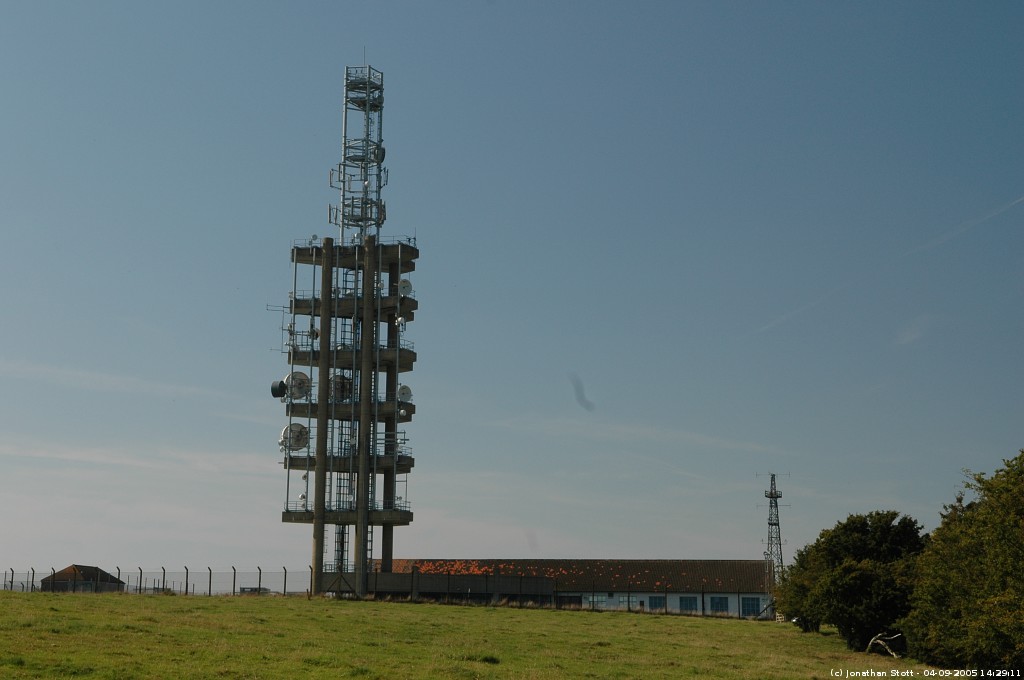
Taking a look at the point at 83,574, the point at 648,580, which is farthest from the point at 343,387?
the point at 648,580

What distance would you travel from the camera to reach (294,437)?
74.8 meters

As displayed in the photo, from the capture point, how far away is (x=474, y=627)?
52.9 m

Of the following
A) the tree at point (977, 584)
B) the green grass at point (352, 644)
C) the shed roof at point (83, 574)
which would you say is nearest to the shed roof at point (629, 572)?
the shed roof at point (83, 574)

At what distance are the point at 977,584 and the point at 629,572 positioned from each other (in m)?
76.5

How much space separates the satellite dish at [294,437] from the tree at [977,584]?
40.8m

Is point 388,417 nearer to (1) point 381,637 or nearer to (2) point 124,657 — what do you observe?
(1) point 381,637

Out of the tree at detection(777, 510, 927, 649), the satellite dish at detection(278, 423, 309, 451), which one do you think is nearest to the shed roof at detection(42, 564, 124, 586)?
the satellite dish at detection(278, 423, 309, 451)

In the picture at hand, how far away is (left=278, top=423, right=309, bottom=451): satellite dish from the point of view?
2943 inches

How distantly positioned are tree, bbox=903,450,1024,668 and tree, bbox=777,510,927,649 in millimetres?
5817

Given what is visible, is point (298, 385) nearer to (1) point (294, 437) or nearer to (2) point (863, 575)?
(1) point (294, 437)

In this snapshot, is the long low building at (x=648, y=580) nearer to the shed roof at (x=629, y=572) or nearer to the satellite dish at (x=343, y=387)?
the shed roof at (x=629, y=572)

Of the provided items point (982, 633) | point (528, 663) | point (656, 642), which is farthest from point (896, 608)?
point (528, 663)

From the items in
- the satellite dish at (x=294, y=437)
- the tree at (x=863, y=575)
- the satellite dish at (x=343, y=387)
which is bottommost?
the tree at (x=863, y=575)

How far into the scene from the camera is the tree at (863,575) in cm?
5491
